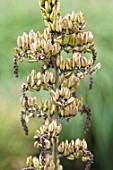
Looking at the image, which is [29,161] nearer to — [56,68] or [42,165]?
[42,165]

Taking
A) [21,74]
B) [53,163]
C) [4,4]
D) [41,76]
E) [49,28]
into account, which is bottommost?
[53,163]

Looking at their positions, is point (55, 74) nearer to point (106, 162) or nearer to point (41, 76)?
point (41, 76)

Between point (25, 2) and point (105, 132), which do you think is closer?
point (105, 132)

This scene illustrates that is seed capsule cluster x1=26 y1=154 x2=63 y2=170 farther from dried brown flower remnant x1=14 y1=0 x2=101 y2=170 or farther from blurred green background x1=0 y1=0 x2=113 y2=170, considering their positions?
blurred green background x1=0 y1=0 x2=113 y2=170

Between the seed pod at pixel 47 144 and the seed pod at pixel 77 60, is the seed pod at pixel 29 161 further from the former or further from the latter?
the seed pod at pixel 77 60

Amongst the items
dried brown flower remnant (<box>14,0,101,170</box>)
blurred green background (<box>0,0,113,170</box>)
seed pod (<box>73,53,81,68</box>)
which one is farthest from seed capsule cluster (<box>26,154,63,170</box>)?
blurred green background (<box>0,0,113,170</box>)

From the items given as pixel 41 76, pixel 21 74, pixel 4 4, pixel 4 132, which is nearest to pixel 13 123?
pixel 4 132

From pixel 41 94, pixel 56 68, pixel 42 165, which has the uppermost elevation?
pixel 41 94

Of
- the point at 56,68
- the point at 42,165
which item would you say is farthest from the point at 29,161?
the point at 56,68

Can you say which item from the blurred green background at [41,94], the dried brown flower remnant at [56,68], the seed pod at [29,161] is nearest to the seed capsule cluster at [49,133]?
the dried brown flower remnant at [56,68]

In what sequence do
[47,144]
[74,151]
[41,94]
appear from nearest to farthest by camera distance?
[47,144] < [74,151] < [41,94]
